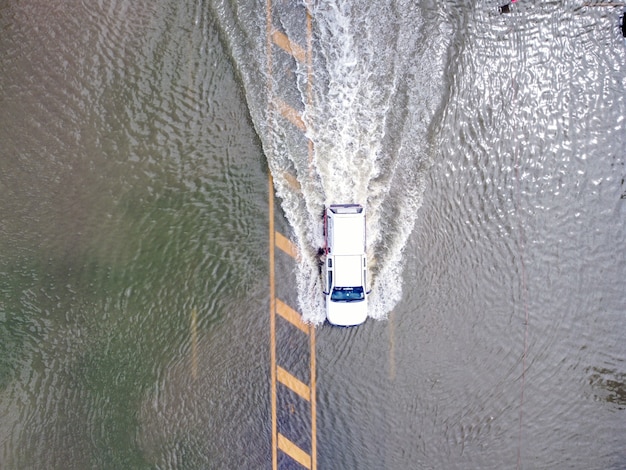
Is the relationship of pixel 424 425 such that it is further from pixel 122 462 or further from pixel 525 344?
pixel 122 462

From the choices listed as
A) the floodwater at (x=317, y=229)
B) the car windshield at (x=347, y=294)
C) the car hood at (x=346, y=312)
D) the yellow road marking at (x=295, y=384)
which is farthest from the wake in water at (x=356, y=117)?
the yellow road marking at (x=295, y=384)

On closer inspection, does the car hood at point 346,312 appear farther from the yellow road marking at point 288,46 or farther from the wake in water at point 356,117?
the yellow road marking at point 288,46

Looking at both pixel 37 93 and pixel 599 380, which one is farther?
pixel 599 380

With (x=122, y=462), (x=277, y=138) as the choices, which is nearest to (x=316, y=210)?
(x=277, y=138)

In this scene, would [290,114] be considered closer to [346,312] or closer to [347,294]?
[347,294]

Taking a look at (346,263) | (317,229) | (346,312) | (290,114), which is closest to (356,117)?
(290,114)

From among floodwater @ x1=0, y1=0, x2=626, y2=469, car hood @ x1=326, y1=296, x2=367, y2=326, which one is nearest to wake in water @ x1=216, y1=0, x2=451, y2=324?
floodwater @ x1=0, y1=0, x2=626, y2=469
